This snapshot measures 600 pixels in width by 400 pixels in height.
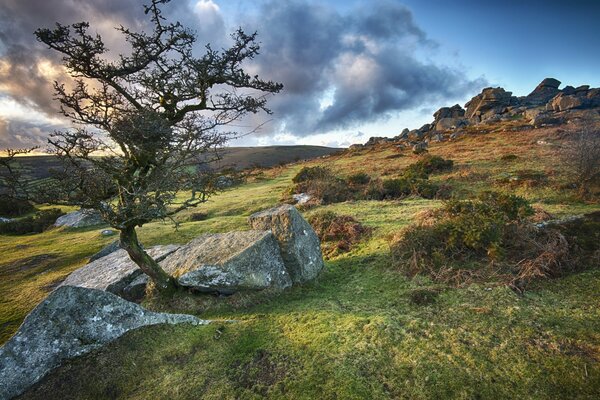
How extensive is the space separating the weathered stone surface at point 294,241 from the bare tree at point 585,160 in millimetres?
14002

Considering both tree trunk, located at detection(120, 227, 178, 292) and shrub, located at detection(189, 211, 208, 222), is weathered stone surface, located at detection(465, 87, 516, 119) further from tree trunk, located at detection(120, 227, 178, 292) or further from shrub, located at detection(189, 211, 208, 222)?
tree trunk, located at detection(120, 227, 178, 292)

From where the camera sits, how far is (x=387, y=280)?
9625 mm

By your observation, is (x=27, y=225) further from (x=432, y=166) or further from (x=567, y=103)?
(x=567, y=103)

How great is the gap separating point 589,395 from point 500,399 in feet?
3.93

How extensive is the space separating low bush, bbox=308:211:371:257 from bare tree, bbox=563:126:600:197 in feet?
36.5

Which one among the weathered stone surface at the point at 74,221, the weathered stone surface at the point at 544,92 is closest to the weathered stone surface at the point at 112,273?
the weathered stone surface at the point at 74,221

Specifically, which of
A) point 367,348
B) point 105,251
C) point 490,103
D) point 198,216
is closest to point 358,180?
point 198,216

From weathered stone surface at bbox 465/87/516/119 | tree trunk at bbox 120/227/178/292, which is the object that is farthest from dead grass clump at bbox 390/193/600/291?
weathered stone surface at bbox 465/87/516/119

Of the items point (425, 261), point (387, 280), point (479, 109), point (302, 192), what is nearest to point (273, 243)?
point (387, 280)

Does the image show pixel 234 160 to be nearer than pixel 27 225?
No

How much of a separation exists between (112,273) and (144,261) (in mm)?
3745

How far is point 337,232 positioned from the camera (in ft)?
48.2

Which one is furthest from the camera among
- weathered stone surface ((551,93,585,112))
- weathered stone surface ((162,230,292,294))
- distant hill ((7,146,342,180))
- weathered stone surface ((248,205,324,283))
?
weathered stone surface ((551,93,585,112))

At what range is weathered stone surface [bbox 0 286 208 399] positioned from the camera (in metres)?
5.58
